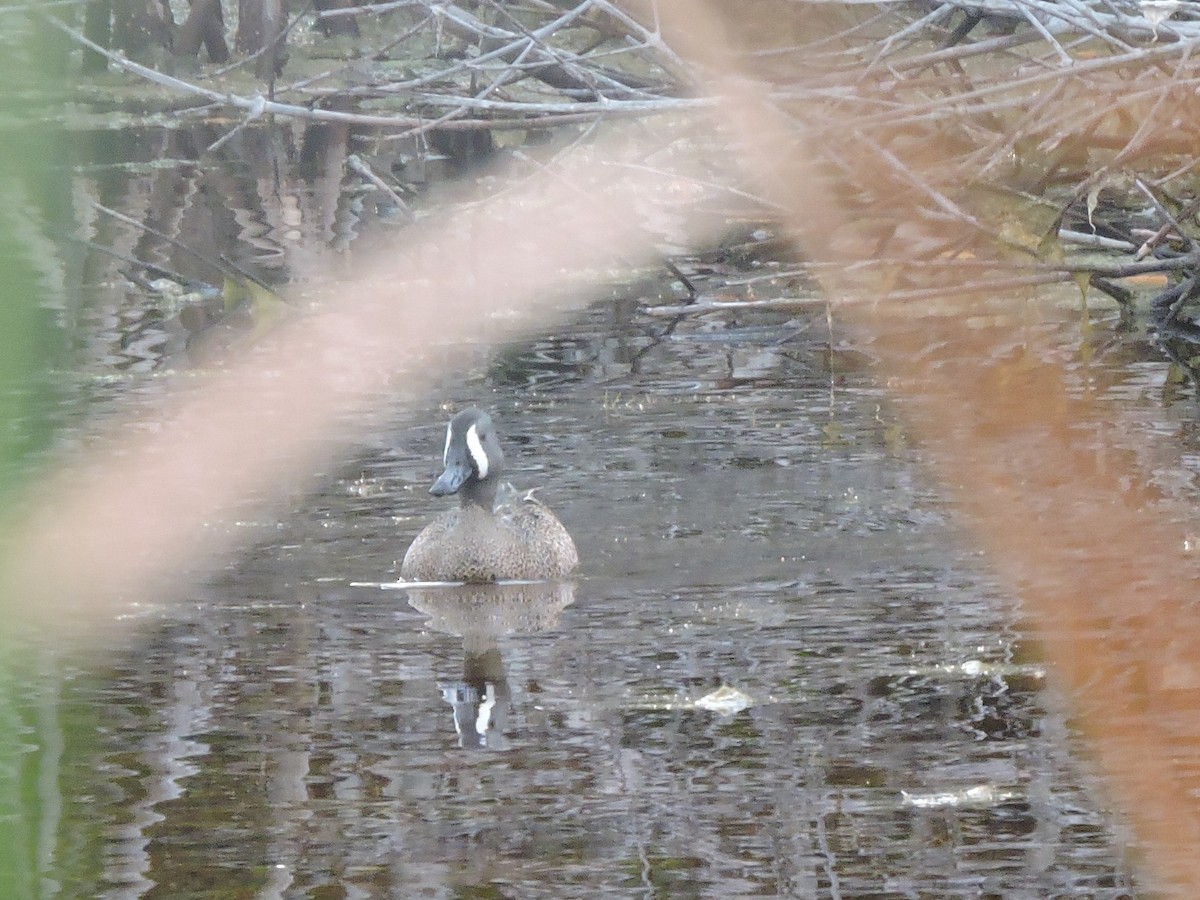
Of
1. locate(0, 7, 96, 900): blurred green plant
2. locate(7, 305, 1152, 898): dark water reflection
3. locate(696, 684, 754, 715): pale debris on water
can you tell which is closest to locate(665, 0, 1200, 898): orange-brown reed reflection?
locate(7, 305, 1152, 898): dark water reflection

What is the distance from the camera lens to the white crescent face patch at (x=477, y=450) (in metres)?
7.38

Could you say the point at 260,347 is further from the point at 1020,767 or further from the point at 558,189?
the point at 1020,767

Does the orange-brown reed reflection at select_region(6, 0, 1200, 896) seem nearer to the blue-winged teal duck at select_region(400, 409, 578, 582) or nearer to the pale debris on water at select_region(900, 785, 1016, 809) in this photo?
the pale debris on water at select_region(900, 785, 1016, 809)

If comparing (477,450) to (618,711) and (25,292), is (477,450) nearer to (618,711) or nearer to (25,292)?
(618,711)

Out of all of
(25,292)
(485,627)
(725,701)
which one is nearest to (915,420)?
(485,627)

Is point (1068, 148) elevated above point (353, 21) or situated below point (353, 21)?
below

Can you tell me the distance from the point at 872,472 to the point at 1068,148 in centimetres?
251

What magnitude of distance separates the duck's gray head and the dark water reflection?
384mm

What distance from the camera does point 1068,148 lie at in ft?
31.8

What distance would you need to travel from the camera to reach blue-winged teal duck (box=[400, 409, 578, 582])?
23.9 ft

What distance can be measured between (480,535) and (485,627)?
73 cm

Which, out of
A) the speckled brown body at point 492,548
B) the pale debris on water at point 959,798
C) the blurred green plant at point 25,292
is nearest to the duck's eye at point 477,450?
the speckled brown body at point 492,548

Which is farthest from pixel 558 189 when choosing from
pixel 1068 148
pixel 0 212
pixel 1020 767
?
pixel 0 212

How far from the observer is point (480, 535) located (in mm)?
7406
